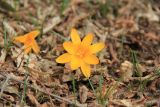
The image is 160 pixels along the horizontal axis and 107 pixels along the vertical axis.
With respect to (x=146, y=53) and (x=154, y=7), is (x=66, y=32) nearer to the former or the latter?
(x=146, y=53)

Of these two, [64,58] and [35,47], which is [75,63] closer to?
[64,58]

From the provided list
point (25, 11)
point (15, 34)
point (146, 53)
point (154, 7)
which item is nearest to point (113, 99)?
point (146, 53)

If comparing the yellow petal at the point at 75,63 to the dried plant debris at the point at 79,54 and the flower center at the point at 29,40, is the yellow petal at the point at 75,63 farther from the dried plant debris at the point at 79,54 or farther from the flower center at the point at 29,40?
the flower center at the point at 29,40

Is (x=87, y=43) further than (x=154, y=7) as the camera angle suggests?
No

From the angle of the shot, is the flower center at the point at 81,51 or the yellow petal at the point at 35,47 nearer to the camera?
the flower center at the point at 81,51

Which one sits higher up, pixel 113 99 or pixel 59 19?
pixel 59 19

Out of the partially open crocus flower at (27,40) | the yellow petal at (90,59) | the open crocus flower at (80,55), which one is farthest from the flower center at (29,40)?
the yellow petal at (90,59)

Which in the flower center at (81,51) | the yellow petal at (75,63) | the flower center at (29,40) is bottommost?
the yellow petal at (75,63)
